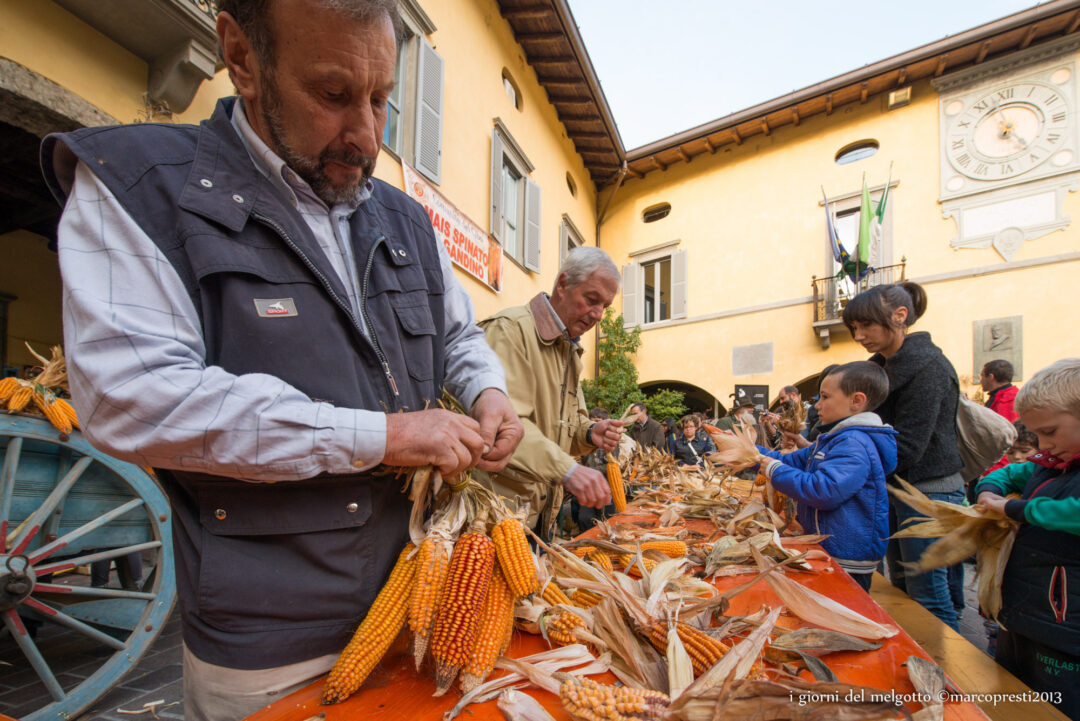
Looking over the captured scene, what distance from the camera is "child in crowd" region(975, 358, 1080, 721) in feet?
5.66

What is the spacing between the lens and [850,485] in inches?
91.8

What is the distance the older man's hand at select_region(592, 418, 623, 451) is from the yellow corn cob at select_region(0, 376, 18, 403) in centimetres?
283

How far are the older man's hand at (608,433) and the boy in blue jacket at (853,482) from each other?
0.78 metres

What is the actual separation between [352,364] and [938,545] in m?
2.38

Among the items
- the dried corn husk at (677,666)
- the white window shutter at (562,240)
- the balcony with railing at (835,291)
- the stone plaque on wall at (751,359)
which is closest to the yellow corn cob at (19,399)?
the dried corn husk at (677,666)

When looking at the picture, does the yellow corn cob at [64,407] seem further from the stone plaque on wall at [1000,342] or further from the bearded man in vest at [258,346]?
the stone plaque on wall at [1000,342]

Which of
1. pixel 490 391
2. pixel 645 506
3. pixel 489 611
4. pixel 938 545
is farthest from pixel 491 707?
pixel 645 506

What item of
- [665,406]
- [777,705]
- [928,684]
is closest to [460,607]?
[777,705]

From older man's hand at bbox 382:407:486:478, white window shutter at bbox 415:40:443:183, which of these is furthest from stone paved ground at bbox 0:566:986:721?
white window shutter at bbox 415:40:443:183

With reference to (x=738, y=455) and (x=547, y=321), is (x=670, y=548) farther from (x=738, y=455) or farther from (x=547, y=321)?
(x=547, y=321)

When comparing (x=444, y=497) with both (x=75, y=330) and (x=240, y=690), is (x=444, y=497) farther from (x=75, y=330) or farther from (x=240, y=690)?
(x=75, y=330)

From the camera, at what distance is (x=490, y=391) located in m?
1.31

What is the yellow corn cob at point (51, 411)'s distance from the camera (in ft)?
7.95

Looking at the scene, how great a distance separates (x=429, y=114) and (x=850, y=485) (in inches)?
266
